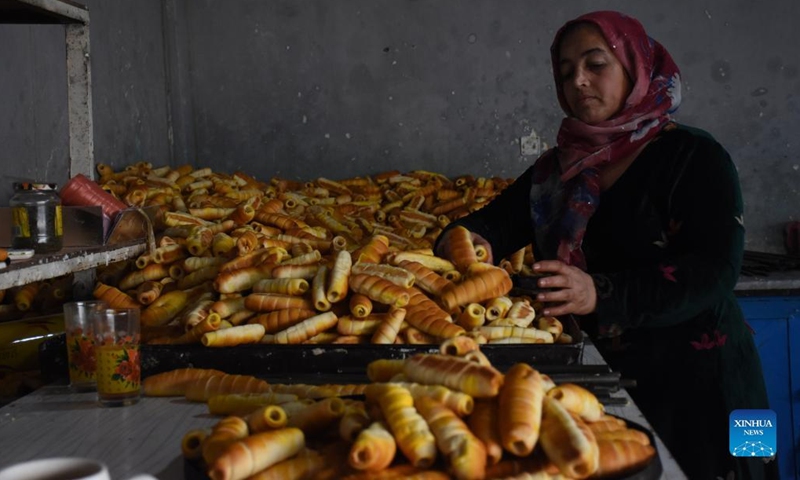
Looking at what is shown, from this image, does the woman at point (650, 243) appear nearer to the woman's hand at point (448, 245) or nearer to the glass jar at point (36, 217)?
the woman's hand at point (448, 245)

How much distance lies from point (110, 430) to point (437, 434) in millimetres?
790

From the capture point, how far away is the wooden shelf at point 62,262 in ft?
5.77

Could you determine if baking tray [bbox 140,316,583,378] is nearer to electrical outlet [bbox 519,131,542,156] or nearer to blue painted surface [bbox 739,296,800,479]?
blue painted surface [bbox 739,296,800,479]

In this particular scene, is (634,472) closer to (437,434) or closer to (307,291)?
(437,434)

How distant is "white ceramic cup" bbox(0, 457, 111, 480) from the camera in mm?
858

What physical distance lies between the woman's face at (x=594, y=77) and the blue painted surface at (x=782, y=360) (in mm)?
1828

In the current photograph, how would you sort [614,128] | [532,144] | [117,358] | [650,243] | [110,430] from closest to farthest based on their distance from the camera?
[110,430] < [117,358] < [650,243] < [614,128] < [532,144]

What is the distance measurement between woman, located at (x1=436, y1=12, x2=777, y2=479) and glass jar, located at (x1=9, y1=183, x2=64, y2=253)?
1110mm

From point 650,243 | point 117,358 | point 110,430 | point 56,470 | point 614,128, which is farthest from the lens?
point 614,128

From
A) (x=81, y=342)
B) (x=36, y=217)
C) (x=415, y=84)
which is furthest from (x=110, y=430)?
(x=415, y=84)

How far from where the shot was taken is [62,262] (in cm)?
200

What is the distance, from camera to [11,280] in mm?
1741

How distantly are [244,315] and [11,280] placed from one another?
1.75ft

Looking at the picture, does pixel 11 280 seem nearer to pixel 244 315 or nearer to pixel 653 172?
pixel 244 315
